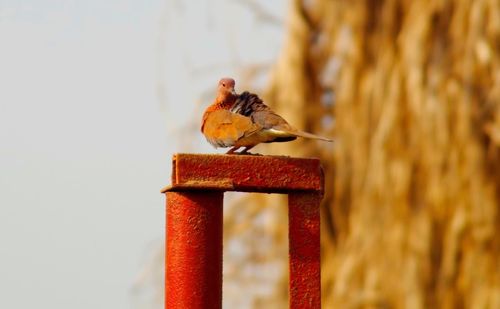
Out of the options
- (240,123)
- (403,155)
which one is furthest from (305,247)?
(403,155)

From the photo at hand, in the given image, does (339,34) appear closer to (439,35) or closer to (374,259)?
(439,35)

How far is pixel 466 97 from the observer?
7312 millimetres

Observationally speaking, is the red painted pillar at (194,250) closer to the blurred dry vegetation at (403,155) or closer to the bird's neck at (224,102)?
the bird's neck at (224,102)

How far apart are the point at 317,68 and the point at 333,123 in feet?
1.19

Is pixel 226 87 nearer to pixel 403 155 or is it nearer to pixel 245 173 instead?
pixel 245 173

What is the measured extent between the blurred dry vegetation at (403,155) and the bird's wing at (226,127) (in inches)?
161

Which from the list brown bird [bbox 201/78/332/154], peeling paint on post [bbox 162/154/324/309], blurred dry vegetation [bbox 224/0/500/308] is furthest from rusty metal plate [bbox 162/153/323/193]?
blurred dry vegetation [bbox 224/0/500/308]

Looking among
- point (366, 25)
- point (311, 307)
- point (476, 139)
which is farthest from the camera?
point (366, 25)

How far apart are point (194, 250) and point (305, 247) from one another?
239mm

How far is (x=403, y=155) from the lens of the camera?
24.4 feet

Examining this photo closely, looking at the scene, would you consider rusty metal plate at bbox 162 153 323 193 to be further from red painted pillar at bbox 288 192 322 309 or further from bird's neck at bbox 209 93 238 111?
bird's neck at bbox 209 93 238 111

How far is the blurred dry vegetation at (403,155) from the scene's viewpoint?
7234 mm

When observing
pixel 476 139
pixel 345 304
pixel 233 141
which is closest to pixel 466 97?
pixel 476 139

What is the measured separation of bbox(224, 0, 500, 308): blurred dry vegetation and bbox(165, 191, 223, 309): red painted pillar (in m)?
4.30
